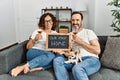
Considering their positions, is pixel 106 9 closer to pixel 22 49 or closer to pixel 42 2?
pixel 22 49

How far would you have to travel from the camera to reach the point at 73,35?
2354 millimetres

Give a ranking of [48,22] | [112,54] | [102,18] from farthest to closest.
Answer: [102,18] < [48,22] < [112,54]

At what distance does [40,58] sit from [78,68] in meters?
0.48

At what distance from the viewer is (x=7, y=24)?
500cm

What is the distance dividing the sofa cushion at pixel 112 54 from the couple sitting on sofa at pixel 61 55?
4.4 inches

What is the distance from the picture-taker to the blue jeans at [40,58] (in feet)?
7.34

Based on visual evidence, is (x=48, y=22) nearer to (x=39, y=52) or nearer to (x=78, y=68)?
(x=39, y=52)

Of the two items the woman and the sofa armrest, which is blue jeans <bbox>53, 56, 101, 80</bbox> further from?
the sofa armrest

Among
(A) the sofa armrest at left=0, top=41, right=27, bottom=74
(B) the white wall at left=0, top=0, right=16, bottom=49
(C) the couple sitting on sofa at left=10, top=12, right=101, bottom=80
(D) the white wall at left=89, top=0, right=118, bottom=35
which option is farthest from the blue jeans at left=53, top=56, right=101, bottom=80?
(B) the white wall at left=0, top=0, right=16, bottom=49

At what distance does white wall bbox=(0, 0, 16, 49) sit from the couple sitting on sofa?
2.56 metres

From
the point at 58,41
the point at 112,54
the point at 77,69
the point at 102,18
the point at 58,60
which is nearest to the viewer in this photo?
the point at 77,69

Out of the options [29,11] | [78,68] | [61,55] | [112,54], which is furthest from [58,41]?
[29,11]

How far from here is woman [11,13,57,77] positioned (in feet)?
7.15

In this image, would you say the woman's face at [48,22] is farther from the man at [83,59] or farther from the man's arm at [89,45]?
the man's arm at [89,45]
